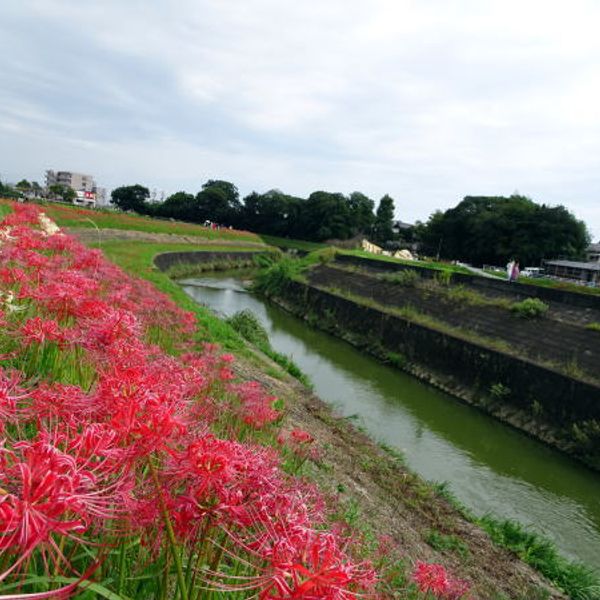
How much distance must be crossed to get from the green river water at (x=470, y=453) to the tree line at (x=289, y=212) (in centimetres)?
5964

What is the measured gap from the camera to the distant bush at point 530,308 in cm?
1789

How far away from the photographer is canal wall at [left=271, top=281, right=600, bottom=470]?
12.8 m

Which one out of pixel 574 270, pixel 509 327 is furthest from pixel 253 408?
pixel 574 270

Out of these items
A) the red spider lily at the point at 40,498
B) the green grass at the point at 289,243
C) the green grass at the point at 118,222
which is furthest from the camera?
the green grass at the point at 289,243

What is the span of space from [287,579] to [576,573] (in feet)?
25.5

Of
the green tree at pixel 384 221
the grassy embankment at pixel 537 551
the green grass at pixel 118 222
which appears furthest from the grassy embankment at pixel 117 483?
the green tree at pixel 384 221

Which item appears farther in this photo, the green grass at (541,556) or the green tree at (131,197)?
the green tree at (131,197)

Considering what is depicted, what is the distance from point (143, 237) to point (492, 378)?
30534 millimetres

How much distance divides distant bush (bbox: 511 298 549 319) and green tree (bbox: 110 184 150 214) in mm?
95593

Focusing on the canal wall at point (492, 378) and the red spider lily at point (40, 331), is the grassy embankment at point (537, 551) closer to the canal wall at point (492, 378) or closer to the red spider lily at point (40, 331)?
the canal wall at point (492, 378)

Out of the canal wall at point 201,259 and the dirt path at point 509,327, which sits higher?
the dirt path at point 509,327

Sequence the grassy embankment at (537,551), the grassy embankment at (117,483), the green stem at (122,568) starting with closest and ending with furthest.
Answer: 1. the grassy embankment at (117,483)
2. the green stem at (122,568)
3. the grassy embankment at (537,551)

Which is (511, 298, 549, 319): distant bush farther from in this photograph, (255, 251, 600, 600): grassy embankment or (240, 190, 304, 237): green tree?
(240, 190, 304, 237): green tree

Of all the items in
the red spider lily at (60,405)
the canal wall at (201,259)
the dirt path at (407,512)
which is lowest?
the dirt path at (407,512)
